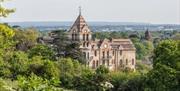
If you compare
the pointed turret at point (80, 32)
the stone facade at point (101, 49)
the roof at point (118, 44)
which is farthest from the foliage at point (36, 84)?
the roof at point (118, 44)

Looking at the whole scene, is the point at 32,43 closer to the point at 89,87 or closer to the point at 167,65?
the point at 89,87

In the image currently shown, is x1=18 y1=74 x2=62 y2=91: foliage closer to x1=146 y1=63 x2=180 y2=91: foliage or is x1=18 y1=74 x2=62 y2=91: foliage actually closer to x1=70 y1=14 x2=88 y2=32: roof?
x1=146 y1=63 x2=180 y2=91: foliage

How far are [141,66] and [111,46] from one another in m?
6.20

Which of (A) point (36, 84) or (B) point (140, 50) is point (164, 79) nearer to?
(A) point (36, 84)

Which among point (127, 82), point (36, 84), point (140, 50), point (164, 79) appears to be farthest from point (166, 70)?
point (140, 50)

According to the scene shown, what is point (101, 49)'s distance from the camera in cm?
8019

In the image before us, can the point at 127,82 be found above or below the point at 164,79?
below

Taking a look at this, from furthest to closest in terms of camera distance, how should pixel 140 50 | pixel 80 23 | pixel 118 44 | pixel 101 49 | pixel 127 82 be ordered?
pixel 140 50, pixel 118 44, pixel 101 49, pixel 80 23, pixel 127 82

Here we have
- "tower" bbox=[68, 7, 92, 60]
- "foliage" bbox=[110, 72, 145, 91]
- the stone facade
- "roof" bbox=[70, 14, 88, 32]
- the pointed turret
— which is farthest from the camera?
"roof" bbox=[70, 14, 88, 32]

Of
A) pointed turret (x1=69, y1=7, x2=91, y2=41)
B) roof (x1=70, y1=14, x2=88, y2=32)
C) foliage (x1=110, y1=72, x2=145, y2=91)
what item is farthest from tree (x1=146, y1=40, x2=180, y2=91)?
roof (x1=70, y1=14, x2=88, y2=32)

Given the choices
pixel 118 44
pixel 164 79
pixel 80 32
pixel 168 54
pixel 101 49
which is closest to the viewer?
pixel 164 79

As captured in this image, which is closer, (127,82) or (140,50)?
(127,82)

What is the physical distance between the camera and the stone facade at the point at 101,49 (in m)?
76.7

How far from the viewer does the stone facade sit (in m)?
76.7
